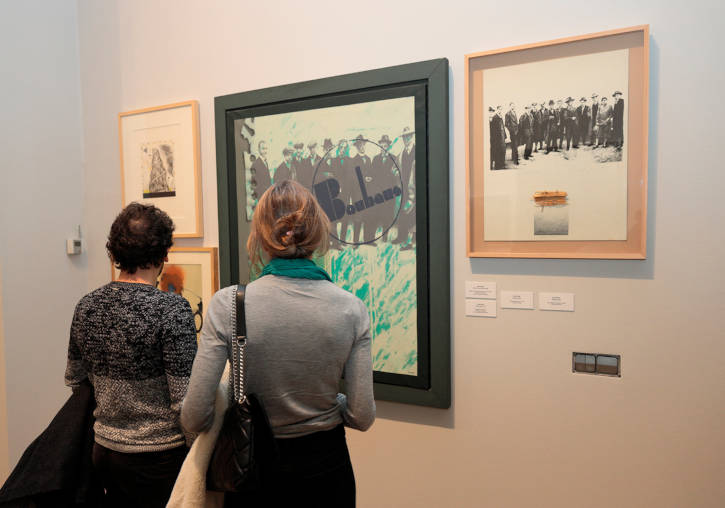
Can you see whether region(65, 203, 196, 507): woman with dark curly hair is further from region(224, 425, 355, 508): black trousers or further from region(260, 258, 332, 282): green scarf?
region(260, 258, 332, 282): green scarf

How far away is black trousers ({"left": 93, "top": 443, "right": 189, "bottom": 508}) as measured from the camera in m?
1.40

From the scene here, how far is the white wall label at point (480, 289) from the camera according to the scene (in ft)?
5.84

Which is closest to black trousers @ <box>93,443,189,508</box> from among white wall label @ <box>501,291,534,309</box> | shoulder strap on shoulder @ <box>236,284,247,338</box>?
shoulder strap on shoulder @ <box>236,284,247,338</box>

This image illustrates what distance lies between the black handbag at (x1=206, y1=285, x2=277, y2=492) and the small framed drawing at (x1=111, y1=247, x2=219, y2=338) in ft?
3.87

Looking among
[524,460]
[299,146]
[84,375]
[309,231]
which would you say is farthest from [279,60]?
[524,460]

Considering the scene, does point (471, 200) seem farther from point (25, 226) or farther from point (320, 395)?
point (25, 226)

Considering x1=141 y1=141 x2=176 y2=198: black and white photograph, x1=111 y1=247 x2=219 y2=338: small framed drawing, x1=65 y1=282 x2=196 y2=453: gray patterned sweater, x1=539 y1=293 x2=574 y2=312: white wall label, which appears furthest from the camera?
x1=141 y1=141 x2=176 y2=198: black and white photograph

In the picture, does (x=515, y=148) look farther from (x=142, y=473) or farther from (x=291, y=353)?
(x=142, y=473)

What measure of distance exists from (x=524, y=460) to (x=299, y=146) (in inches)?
59.8

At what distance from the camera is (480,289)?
1796 mm

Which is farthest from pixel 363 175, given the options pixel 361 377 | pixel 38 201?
pixel 38 201

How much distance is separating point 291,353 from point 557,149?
1130mm

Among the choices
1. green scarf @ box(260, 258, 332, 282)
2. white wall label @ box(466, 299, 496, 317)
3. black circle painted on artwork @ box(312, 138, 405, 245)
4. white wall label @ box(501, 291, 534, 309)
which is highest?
black circle painted on artwork @ box(312, 138, 405, 245)

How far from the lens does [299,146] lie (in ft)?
6.75
